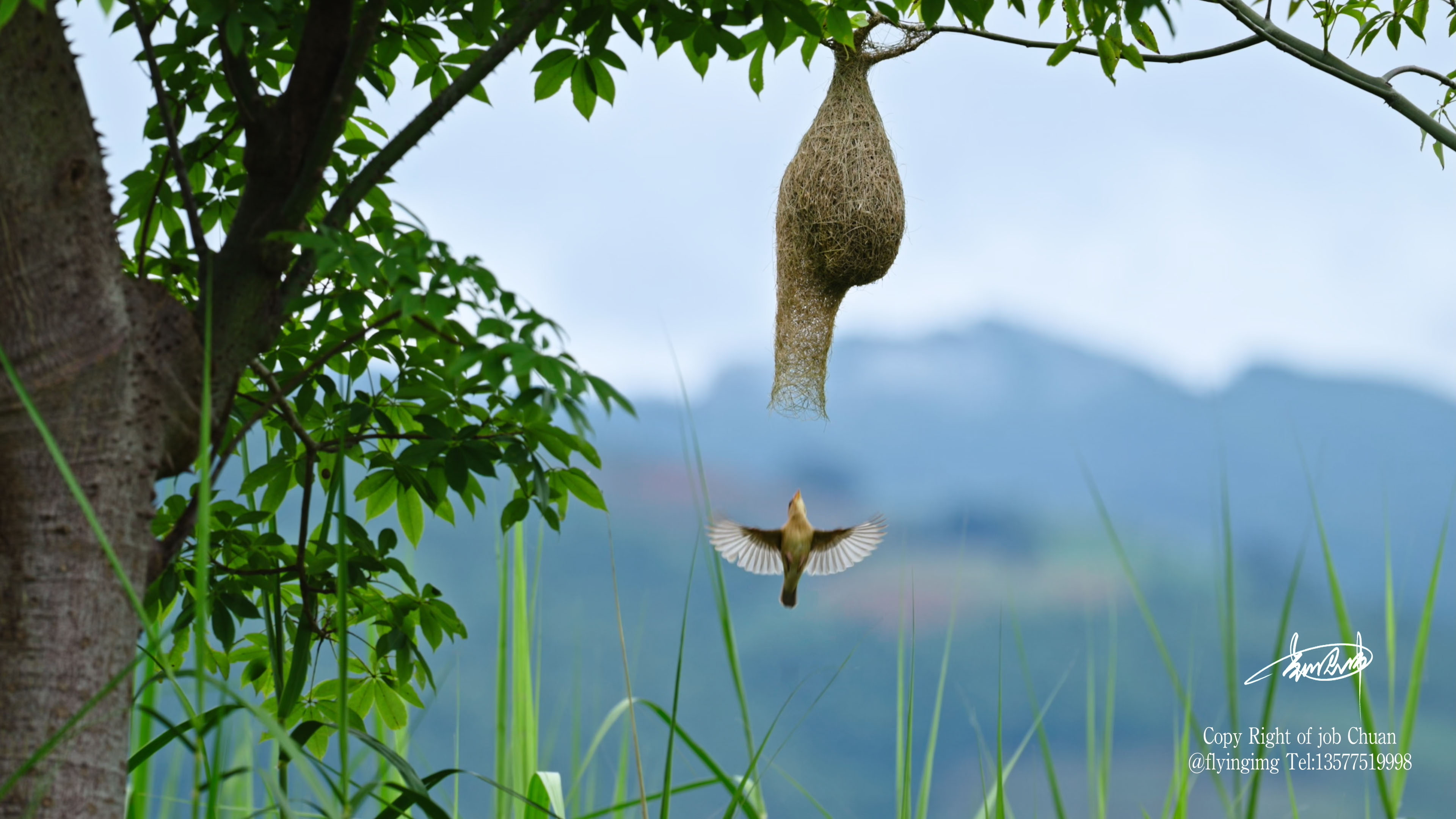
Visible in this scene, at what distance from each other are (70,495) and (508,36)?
2.01 feet

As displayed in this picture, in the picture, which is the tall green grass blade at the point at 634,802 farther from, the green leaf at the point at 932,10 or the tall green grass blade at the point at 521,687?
the green leaf at the point at 932,10

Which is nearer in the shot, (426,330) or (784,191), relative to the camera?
(426,330)

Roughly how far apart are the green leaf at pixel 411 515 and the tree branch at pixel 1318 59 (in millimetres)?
1886

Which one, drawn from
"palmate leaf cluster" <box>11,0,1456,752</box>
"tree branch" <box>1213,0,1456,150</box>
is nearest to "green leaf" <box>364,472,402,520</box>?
"palmate leaf cluster" <box>11,0,1456,752</box>

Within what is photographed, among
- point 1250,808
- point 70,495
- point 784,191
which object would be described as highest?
point 784,191

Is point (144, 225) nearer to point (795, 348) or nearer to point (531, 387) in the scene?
point (531, 387)

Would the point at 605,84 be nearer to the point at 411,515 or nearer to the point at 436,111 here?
the point at 436,111

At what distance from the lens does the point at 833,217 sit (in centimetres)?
219

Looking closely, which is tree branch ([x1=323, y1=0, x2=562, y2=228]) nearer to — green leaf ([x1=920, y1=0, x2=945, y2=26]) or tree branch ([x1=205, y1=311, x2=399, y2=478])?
tree branch ([x1=205, y1=311, x2=399, y2=478])

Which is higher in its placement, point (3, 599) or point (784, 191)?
point (784, 191)

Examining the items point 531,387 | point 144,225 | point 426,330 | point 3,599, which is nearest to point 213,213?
point 144,225

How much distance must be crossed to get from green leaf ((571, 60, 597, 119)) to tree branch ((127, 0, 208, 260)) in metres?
0.44

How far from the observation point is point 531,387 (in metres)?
0.86

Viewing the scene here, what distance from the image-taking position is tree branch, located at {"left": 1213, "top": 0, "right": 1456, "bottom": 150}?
2.07 m
